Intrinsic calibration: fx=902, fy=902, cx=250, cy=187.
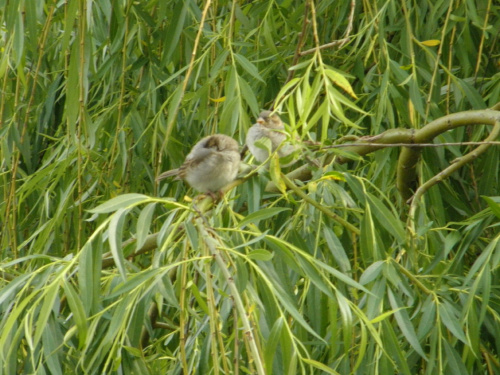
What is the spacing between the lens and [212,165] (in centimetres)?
233

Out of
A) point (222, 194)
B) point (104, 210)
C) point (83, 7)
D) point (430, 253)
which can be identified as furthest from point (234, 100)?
point (104, 210)

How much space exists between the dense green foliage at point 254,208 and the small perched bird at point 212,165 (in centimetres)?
6

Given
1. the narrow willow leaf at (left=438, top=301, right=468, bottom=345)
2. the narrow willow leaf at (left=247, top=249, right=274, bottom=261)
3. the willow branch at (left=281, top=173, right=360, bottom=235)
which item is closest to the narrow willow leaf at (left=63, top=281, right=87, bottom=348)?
the narrow willow leaf at (left=247, top=249, right=274, bottom=261)

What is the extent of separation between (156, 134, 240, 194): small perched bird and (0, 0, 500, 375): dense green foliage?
0.06 m

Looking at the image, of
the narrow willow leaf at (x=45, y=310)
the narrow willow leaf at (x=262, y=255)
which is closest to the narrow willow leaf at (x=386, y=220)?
the narrow willow leaf at (x=262, y=255)

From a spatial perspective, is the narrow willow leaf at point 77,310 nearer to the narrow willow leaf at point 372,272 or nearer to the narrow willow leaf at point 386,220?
the narrow willow leaf at point 372,272

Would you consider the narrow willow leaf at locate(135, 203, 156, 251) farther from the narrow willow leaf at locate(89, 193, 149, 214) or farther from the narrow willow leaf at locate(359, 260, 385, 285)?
the narrow willow leaf at locate(359, 260, 385, 285)

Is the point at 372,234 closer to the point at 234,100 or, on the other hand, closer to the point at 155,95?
the point at 234,100

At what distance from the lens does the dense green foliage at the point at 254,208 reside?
1683 millimetres

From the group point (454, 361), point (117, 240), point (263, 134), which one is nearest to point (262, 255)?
point (117, 240)

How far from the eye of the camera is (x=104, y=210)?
1.63 metres

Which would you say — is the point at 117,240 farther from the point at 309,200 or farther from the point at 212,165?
the point at 212,165

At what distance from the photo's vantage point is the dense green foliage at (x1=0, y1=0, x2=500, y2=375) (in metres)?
1.68

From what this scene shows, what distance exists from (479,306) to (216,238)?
0.77m
